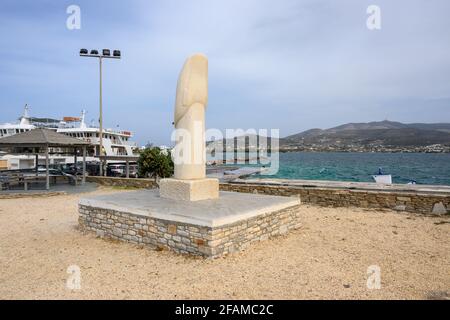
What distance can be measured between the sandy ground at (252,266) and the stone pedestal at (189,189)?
5.73 feet

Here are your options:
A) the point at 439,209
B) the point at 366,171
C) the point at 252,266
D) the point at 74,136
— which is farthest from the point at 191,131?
the point at 366,171

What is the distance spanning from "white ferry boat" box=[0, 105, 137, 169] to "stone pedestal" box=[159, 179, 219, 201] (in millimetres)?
23864

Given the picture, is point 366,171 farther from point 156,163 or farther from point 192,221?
point 192,221

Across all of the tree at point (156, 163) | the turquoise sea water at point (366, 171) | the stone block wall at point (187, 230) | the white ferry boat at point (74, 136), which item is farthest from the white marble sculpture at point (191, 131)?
the turquoise sea water at point (366, 171)

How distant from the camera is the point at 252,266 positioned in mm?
5262

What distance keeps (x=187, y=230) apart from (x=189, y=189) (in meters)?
1.89

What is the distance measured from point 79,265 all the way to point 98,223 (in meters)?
2.04

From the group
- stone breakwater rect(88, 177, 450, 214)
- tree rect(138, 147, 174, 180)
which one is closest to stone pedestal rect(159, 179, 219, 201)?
stone breakwater rect(88, 177, 450, 214)

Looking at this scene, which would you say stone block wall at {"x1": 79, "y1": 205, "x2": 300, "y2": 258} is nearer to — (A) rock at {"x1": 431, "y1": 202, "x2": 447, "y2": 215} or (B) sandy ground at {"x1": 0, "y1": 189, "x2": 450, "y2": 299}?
(B) sandy ground at {"x1": 0, "y1": 189, "x2": 450, "y2": 299}

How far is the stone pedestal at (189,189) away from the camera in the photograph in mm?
7629

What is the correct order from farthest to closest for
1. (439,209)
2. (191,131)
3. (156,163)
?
(156,163), (439,209), (191,131)

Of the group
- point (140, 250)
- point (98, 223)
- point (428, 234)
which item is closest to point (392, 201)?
point (428, 234)
